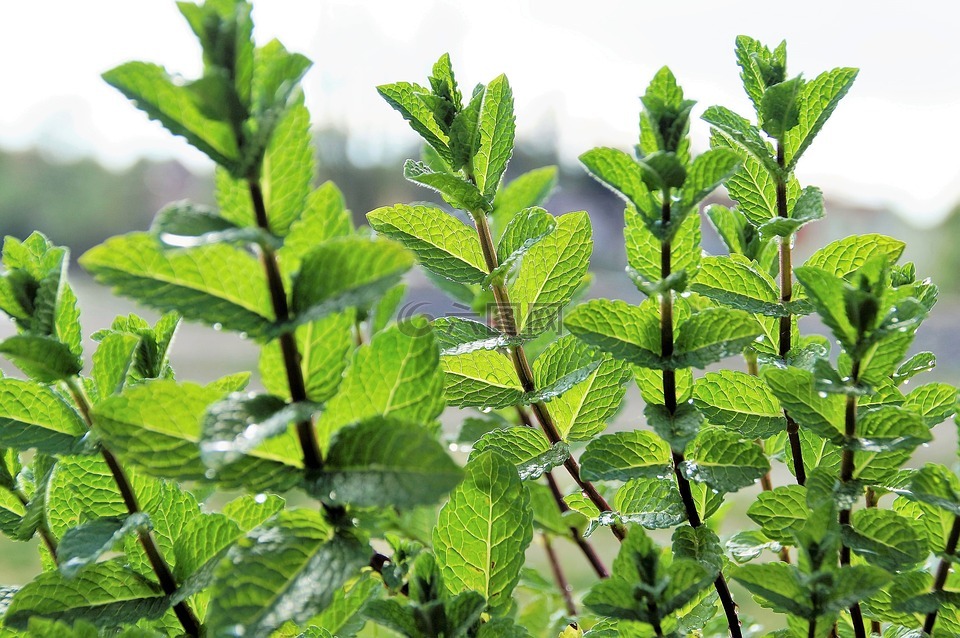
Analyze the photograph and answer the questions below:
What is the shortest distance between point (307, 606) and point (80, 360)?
124 mm

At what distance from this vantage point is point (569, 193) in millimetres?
4086

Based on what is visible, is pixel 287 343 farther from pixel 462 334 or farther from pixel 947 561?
pixel 947 561

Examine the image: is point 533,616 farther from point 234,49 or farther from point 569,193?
point 569,193

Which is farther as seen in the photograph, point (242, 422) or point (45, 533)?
point (45, 533)

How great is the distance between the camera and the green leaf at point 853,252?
1.14 ft

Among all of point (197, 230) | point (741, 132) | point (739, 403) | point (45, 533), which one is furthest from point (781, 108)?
point (45, 533)

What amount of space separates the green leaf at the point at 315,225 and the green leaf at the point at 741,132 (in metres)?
0.15

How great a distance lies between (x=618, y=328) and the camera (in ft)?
0.94

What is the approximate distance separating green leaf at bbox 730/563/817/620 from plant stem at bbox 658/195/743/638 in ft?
0.15

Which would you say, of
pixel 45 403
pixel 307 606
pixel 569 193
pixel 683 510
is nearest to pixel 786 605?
pixel 683 510

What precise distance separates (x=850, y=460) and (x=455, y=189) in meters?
0.18

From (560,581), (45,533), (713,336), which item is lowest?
(560,581)

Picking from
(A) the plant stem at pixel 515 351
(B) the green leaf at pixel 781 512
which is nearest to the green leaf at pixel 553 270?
(A) the plant stem at pixel 515 351

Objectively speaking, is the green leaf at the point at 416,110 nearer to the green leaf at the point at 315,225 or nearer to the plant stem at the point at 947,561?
the green leaf at the point at 315,225
